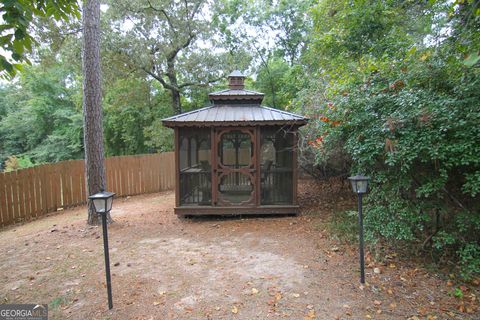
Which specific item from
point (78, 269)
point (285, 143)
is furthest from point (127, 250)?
point (285, 143)

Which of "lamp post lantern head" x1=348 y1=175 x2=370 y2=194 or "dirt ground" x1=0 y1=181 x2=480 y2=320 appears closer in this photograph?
"dirt ground" x1=0 y1=181 x2=480 y2=320

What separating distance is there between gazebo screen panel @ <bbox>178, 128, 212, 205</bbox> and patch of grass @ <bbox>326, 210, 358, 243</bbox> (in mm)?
2725

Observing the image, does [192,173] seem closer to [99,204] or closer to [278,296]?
[99,204]

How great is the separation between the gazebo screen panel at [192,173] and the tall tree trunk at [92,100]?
67.1 inches

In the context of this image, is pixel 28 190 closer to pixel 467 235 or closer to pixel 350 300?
pixel 350 300

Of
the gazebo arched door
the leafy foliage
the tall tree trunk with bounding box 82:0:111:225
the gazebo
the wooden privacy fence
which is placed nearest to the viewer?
the leafy foliage

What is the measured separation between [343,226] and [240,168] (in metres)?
2.52

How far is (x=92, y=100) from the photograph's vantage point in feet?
18.4

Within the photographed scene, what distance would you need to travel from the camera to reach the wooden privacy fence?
6578mm

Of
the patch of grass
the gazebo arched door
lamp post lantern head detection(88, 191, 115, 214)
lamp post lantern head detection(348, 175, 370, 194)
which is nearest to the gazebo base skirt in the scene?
the gazebo arched door

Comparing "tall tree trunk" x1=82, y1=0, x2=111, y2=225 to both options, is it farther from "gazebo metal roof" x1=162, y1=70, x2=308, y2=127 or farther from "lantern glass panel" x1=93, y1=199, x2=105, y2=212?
"lantern glass panel" x1=93, y1=199, x2=105, y2=212

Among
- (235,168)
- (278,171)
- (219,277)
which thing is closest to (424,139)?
(219,277)

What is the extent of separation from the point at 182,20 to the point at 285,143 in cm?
938

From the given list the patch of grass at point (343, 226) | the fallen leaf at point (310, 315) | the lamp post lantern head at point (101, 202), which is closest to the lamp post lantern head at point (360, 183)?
the patch of grass at point (343, 226)
